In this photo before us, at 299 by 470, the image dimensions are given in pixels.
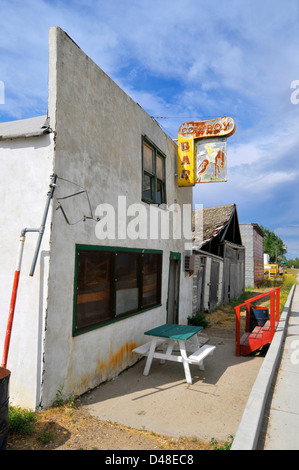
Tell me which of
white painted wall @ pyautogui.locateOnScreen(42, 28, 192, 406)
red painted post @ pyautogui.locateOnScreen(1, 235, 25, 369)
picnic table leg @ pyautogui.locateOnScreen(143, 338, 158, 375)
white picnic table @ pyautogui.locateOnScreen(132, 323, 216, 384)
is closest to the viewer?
red painted post @ pyautogui.locateOnScreen(1, 235, 25, 369)

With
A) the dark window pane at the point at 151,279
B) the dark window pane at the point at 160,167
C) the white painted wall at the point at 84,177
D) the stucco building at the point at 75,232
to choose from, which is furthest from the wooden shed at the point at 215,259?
the white painted wall at the point at 84,177

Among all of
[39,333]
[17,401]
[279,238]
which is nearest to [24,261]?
[39,333]

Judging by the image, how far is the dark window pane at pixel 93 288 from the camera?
4.79m

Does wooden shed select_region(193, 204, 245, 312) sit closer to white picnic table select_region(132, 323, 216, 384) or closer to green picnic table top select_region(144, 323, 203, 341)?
green picnic table top select_region(144, 323, 203, 341)

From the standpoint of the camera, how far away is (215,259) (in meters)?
14.0

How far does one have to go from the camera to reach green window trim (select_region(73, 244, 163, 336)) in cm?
473

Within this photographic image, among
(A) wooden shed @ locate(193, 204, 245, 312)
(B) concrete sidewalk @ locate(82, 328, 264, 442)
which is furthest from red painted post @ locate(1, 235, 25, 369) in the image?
(A) wooden shed @ locate(193, 204, 245, 312)

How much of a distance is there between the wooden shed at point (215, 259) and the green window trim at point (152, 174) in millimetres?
3886

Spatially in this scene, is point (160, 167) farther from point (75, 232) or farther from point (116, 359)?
point (116, 359)

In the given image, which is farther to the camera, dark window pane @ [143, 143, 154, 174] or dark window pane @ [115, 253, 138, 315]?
dark window pane @ [143, 143, 154, 174]

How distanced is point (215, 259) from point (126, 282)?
8425 millimetres

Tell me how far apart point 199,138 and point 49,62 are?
16.1 ft

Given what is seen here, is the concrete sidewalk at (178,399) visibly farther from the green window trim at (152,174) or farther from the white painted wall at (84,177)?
the green window trim at (152,174)

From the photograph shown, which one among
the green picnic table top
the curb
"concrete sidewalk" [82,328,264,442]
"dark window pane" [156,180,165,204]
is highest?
"dark window pane" [156,180,165,204]
